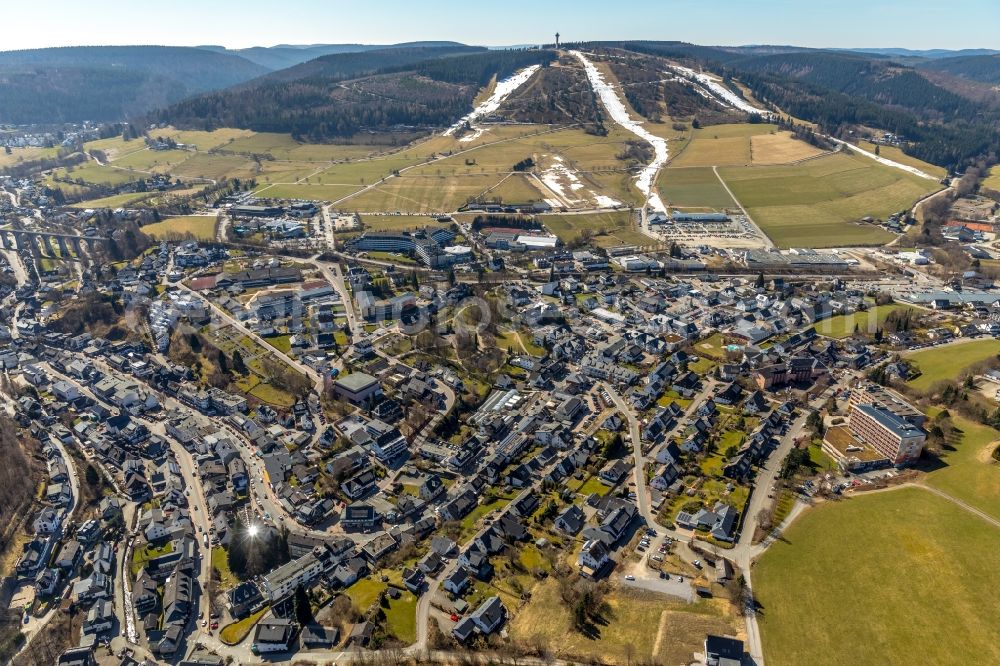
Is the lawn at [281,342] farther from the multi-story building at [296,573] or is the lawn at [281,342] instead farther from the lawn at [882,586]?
the lawn at [882,586]

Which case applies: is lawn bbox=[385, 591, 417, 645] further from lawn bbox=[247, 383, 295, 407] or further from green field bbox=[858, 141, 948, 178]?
green field bbox=[858, 141, 948, 178]

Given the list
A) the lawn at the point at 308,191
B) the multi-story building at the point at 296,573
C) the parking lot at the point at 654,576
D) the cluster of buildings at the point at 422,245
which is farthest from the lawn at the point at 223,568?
the lawn at the point at 308,191

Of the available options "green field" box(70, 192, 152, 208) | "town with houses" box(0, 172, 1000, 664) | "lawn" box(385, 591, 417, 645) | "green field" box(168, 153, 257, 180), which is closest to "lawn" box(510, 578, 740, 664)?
"town with houses" box(0, 172, 1000, 664)

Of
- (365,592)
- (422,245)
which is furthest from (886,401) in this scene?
(422,245)

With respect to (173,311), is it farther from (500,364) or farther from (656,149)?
(656,149)

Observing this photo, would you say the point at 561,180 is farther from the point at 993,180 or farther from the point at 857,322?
the point at 993,180

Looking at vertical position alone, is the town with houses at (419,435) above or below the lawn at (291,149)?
below

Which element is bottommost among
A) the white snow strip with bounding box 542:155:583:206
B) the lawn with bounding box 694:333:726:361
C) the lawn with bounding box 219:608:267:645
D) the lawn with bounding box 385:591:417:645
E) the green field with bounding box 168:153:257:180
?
the lawn with bounding box 219:608:267:645
